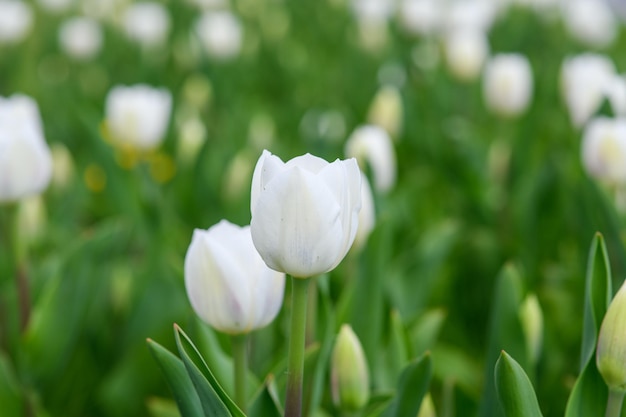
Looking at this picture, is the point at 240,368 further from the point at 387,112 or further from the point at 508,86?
the point at 508,86

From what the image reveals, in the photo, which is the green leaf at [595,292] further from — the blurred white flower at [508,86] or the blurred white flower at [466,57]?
the blurred white flower at [466,57]

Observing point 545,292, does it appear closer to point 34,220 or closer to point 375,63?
point 34,220

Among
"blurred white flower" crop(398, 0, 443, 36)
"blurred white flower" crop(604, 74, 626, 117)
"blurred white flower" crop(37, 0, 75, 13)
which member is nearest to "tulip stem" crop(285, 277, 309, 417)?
"blurred white flower" crop(604, 74, 626, 117)

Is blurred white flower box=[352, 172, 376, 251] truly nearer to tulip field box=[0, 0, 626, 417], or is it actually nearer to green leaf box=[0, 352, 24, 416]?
tulip field box=[0, 0, 626, 417]

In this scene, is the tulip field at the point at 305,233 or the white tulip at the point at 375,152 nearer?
the tulip field at the point at 305,233

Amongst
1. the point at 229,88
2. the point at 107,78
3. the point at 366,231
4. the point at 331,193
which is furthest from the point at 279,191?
the point at 107,78

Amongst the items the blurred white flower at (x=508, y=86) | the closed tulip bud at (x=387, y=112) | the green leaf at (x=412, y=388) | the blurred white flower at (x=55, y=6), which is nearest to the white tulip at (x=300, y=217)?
the green leaf at (x=412, y=388)

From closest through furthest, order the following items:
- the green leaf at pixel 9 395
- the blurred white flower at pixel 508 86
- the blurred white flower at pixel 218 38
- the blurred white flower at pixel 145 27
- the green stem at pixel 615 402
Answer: the green stem at pixel 615 402
the green leaf at pixel 9 395
the blurred white flower at pixel 508 86
the blurred white flower at pixel 218 38
the blurred white flower at pixel 145 27

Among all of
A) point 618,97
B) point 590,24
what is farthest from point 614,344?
point 590,24
